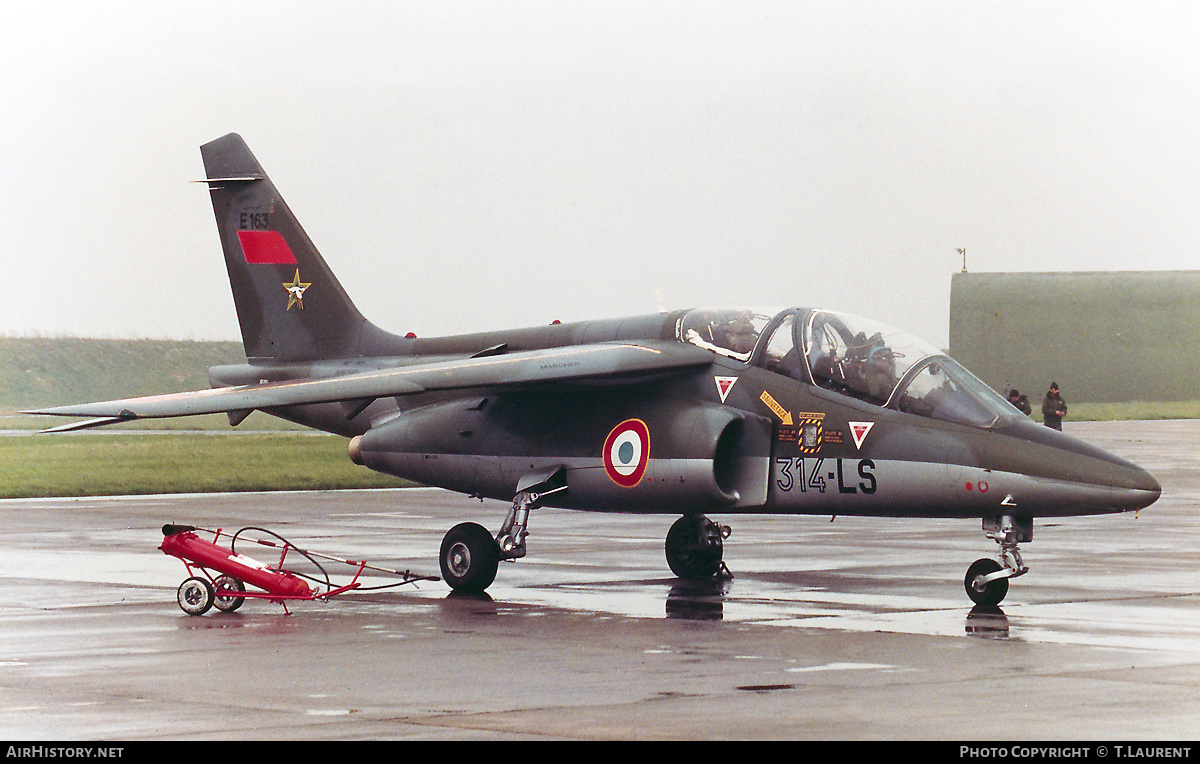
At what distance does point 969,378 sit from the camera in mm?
14359

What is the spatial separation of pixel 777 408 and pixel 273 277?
746cm

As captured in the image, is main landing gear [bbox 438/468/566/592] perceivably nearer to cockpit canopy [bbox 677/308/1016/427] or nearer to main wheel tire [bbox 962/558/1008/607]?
cockpit canopy [bbox 677/308/1016/427]

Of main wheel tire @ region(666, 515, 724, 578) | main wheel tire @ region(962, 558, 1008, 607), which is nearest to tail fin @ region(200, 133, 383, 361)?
main wheel tire @ region(666, 515, 724, 578)

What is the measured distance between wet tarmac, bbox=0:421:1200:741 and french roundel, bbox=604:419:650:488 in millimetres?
1107

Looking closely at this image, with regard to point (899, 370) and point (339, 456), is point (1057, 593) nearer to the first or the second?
point (899, 370)

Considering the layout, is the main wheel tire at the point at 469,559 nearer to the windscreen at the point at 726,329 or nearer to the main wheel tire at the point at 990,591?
the windscreen at the point at 726,329

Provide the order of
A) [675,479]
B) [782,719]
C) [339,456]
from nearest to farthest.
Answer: [782,719]
[675,479]
[339,456]

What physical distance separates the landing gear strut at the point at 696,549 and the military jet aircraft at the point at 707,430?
0.7 inches

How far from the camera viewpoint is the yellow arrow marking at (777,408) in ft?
48.5

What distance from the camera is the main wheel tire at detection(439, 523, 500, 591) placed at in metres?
15.7

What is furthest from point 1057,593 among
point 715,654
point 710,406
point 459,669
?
point 459,669

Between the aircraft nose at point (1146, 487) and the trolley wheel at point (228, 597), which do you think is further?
the trolley wheel at point (228, 597)

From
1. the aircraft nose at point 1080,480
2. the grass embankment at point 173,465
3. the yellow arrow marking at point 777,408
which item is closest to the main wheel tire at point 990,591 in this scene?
the aircraft nose at point 1080,480

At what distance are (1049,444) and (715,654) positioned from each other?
3749 millimetres
